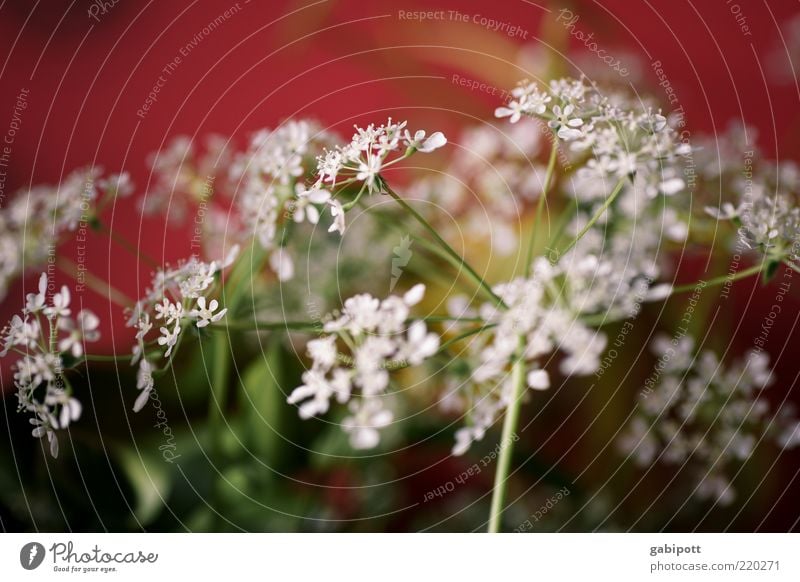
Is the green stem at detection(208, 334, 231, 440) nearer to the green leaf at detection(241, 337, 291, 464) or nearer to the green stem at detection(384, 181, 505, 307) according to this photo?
the green leaf at detection(241, 337, 291, 464)

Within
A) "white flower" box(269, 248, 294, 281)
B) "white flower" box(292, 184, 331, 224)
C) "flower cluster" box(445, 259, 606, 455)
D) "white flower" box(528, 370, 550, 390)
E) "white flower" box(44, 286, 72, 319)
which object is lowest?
"white flower" box(528, 370, 550, 390)

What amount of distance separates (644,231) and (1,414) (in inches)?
20.3

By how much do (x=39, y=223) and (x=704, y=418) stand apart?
0.51 meters

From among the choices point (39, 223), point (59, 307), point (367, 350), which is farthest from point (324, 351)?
point (39, 223)

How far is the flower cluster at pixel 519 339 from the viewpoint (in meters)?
0.37

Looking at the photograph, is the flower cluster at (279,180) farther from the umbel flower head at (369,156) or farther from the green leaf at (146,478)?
the green leaf at (146,478)

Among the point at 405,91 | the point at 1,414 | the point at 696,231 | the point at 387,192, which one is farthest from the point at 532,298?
the point at 1,414

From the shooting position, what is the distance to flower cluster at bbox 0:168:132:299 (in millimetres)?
430

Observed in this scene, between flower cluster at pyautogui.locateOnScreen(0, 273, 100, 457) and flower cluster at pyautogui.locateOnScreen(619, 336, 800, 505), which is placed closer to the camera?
flower cluster at pyautogui.locateOnScreen(0, 273, 100, 457)

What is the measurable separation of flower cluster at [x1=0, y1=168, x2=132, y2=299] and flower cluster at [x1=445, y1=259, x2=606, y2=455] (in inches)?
10.6

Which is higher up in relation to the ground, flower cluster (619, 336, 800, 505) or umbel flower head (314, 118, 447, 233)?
umbel flower head (314, 118, 447, 233)

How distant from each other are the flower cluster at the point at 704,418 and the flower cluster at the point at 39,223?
434 millimetres

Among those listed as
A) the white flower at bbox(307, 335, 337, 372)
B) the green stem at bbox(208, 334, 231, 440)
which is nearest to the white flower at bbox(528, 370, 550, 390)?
the white flower at bbox(307, 335, 337, 372)
